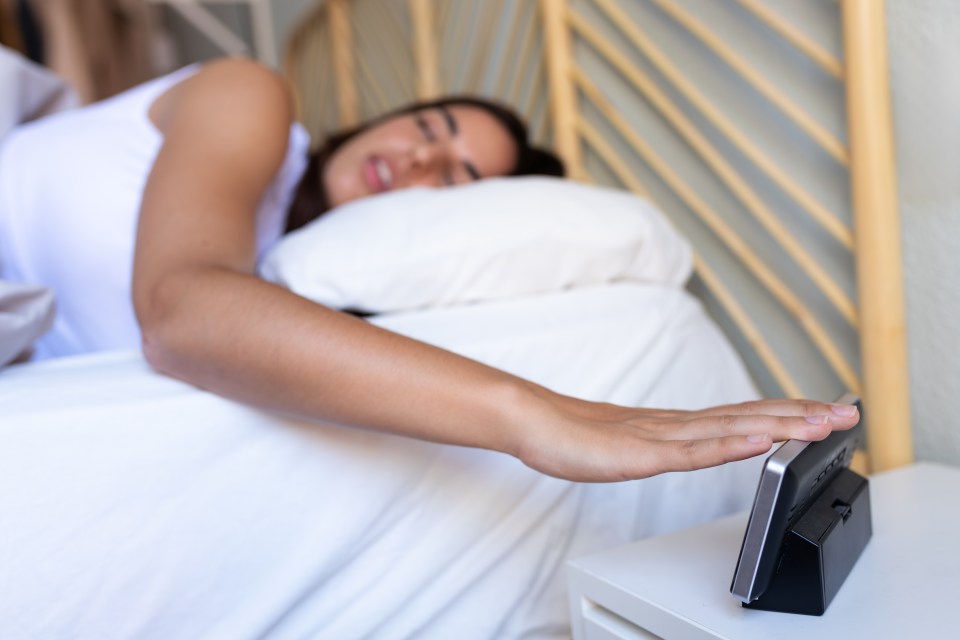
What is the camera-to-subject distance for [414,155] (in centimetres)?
129

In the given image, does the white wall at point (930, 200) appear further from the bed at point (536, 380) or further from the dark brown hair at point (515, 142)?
the dark brown hair at point (515, 142)

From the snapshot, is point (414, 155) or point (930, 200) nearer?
point (930, 200)

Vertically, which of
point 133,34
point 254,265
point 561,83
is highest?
point 561,83

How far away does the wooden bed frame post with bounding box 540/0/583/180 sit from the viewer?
1466 millimetres

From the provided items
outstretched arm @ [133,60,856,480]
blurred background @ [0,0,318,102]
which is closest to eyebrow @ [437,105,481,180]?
outstretched arm @ [133,60,856,480]

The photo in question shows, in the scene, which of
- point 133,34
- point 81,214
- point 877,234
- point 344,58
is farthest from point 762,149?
point 133,34

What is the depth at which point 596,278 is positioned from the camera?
1073 millimetres

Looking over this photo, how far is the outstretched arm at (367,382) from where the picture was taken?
606 mm

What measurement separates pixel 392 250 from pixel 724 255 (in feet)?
1.84

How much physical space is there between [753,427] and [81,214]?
0.88 metres

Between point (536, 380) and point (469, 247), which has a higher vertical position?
point (469, 247)

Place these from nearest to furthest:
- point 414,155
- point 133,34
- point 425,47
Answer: point 414,155, point 425,47, point 133,34

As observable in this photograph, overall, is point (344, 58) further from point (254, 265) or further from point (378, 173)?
point (254, 265)

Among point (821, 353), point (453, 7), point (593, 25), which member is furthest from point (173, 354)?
point (453, 7)
